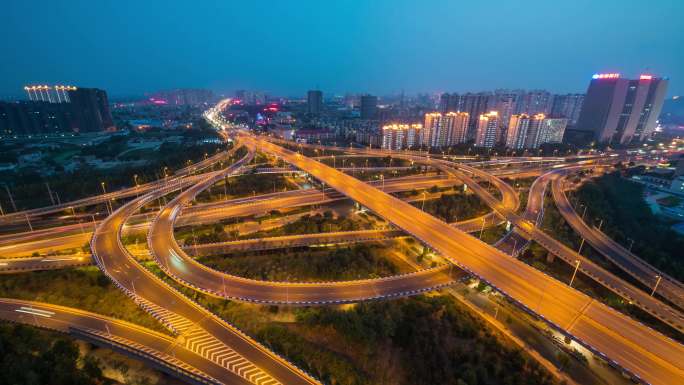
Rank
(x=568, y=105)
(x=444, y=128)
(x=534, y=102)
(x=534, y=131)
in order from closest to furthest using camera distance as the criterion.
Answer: (x=534, y=131) < (x=444, y=128) < (x=568, y=105) < (x=534, y=102)

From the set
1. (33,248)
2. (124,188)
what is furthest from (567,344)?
(124,188)

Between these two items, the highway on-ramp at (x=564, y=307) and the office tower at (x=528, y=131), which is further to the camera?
the office tower at (x=528, y=131)

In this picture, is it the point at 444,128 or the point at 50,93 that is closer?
the point at 444,128

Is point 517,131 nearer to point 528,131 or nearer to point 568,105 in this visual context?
point 528,131

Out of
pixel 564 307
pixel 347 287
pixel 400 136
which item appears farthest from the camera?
pixel 400 136

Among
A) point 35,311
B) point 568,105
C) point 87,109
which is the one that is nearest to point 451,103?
point 568,105

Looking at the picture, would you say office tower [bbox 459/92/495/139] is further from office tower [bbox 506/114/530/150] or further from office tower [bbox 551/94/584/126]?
office tower [bbox 551/94/584/126]

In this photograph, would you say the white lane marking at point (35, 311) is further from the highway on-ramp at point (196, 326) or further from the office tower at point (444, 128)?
the office tower at point (444, 128)

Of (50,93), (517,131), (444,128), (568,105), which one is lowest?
(517,131)

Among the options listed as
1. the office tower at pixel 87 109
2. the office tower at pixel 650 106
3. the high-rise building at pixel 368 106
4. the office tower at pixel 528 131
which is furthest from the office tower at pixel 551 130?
the office tower at pixel 87 109
